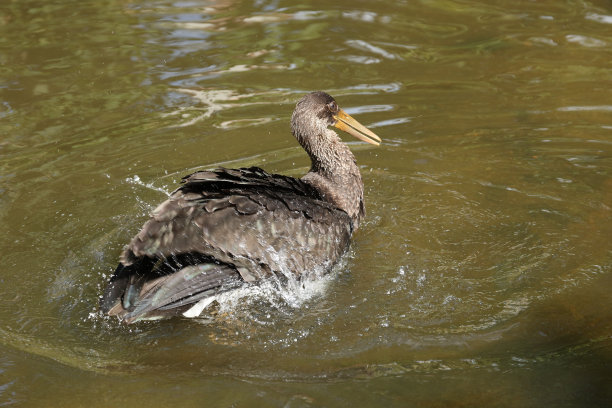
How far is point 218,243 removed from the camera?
512 centimetres

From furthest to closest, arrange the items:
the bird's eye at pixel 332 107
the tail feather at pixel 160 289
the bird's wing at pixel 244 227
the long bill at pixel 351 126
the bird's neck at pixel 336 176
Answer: the long bill at pixel 351 126
the bird's eye at pixel 332 107
the bird's neck at pixel 336 176
the bird's wing at pixel 244 227
the tail feather at pixel 160 289

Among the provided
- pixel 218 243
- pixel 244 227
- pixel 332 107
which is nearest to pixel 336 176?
pixel 332 107

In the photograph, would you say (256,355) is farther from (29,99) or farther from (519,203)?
(29,99)

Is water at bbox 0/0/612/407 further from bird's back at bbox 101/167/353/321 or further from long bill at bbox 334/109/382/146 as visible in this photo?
long bill at bbox 334/109/382/146

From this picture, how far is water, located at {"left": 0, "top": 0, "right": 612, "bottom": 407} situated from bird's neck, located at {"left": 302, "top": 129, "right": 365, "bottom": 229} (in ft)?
0.88

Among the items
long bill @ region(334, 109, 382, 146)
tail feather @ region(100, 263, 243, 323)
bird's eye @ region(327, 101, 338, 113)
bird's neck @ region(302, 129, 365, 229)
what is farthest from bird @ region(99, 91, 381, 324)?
long bill @ region(334, 109, 382, 146)

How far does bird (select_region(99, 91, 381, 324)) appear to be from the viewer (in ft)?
16.5

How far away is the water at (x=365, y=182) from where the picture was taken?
4.51 meters

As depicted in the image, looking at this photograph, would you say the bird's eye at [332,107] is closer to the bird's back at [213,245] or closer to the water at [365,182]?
the water at [365,182]

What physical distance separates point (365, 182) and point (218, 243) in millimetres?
2315

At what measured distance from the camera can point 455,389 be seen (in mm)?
4281

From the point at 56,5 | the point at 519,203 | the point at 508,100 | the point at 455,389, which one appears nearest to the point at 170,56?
the point at 56,5

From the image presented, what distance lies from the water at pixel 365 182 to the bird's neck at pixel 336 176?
269 millimetres

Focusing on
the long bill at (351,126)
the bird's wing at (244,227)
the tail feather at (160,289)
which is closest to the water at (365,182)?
→ the tail feather at (160,289)
